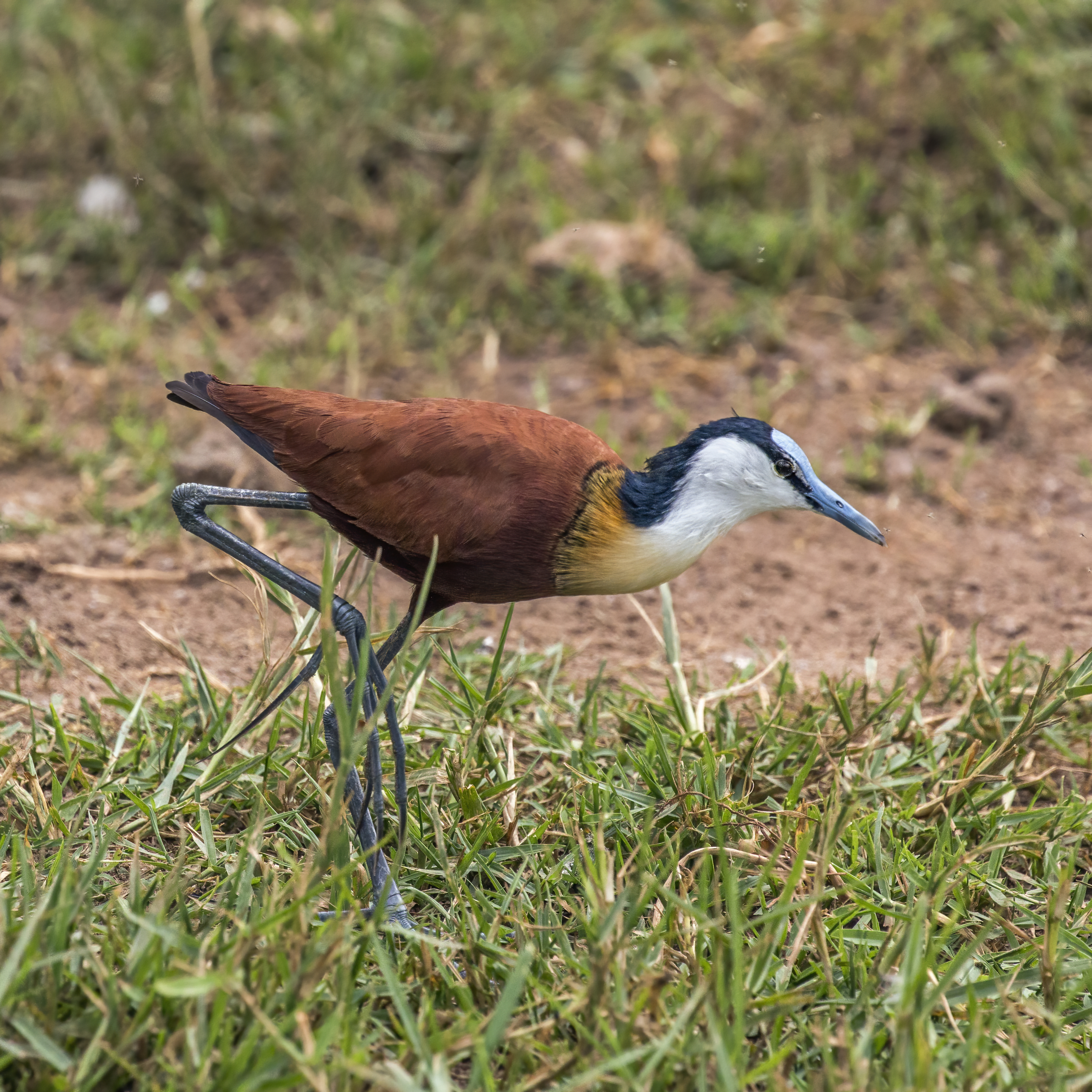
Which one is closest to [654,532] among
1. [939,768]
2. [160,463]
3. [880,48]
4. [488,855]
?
[488,855]

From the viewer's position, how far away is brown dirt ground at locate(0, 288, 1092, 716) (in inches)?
147

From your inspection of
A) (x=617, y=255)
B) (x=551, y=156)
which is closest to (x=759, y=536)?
(x=617, y=255)

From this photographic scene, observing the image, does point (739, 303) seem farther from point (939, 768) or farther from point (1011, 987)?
point (1011, 987)

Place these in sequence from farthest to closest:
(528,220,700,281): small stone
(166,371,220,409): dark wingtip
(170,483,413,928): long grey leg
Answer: (528,220,700,281): small stone → (166,371,220,409): dark wingtip → (170,483,413,928): long grey leg

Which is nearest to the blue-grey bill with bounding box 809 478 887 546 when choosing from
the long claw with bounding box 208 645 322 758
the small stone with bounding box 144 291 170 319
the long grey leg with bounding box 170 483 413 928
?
Result: the long grey leg with bounding box 170 483 413 928

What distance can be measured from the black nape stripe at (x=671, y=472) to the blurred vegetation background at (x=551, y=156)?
95.6 inches

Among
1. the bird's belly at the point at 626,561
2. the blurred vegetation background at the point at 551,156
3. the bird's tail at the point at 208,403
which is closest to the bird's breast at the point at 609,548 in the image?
the bird's belly at the point at 626,561

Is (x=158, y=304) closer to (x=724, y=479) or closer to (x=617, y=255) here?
(x=617, y=255)

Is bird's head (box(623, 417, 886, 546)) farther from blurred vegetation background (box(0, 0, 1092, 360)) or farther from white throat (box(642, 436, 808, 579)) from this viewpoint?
blurred vegetation background (box(0, 0, 1092, 360))

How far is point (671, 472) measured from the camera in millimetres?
2730

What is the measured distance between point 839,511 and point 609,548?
1.68 feet

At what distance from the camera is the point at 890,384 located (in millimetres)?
5020

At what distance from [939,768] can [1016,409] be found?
2.17 metres

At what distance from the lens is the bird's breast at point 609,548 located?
8.69ft
